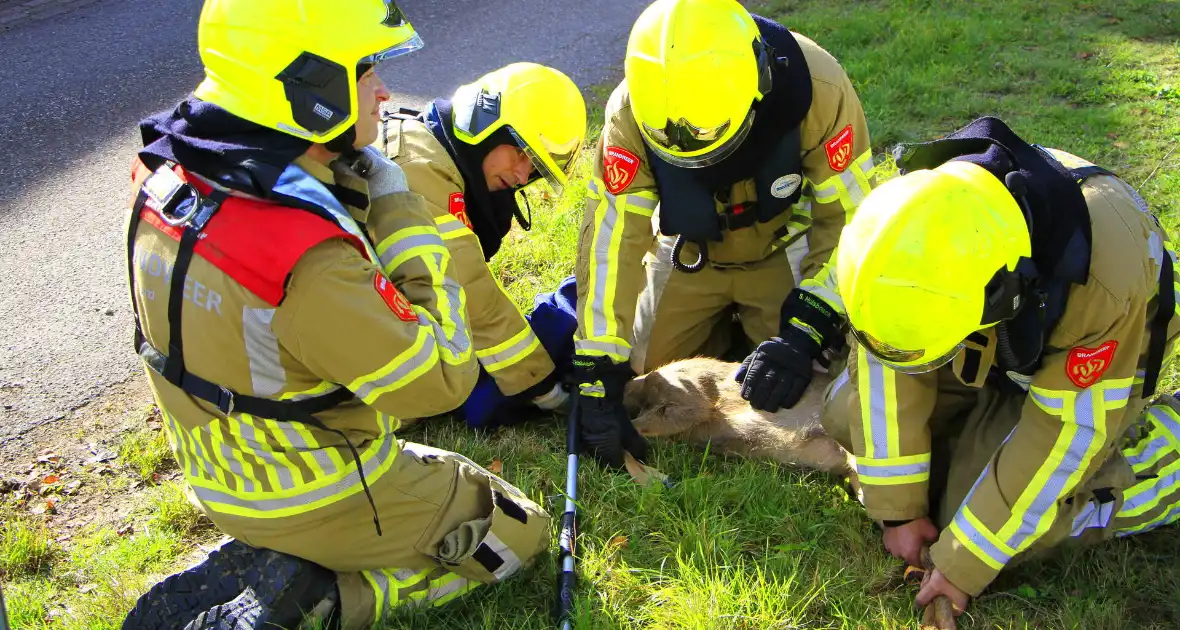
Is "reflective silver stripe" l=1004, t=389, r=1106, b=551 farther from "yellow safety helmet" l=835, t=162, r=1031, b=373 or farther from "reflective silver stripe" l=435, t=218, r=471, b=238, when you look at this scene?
"reflective silver stripe" l=435, t=218, r=471, b=238

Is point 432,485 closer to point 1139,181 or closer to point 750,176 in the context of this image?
point 750,176

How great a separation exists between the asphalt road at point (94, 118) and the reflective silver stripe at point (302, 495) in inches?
58.8

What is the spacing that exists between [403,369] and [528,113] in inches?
54.7

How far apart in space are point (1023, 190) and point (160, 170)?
6.88ft

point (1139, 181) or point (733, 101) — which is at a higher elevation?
point (733, 101)

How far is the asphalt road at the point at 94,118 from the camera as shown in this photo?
4199 millimetres

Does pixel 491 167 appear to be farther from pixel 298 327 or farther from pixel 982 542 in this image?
pixel 982 542

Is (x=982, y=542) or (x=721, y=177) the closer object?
(x=982, y=542)

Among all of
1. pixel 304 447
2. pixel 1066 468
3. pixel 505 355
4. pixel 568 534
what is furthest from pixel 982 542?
pixel 304 447

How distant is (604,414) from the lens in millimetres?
3488

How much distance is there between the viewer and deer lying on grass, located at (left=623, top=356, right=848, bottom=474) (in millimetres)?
3455

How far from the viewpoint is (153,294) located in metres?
2.38

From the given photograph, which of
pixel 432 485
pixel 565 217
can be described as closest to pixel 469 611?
pixel 432 485

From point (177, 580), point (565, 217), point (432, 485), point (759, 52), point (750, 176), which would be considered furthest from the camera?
point (565, 217)
